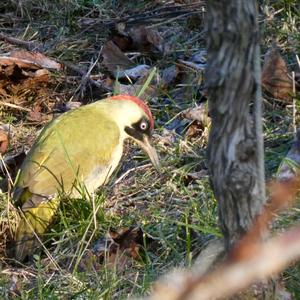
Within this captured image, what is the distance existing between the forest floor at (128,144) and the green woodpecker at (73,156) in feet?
0.25

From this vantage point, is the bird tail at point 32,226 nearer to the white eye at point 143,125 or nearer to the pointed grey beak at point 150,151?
the pointed grey beak at point 150,151

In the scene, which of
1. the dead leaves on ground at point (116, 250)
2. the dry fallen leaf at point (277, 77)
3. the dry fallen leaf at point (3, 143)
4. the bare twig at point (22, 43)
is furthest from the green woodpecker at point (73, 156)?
the bare twig at point (22, 43)

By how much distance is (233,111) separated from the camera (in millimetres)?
1537

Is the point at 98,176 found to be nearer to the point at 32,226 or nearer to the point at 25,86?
the point at 32,226

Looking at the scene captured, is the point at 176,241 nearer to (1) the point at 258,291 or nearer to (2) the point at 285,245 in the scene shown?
(1) the point at 258,291

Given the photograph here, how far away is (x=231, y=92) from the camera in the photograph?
59.6 inches

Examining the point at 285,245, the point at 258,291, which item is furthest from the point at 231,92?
the point at 285,245

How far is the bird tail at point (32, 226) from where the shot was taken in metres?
3.47

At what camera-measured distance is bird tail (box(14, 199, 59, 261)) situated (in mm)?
3467

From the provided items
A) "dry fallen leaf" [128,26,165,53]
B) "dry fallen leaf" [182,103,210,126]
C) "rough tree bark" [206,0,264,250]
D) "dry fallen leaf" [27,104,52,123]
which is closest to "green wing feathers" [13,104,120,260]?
"dry fallen leaf" [182,103,210,126]

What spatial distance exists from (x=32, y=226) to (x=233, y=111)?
7.18 feet

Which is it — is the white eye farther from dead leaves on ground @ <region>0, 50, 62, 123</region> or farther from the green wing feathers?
dead leaves on ground @ <region>0, 50, 62, 123</region>

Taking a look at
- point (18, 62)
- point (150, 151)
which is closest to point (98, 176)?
point (150, 151)

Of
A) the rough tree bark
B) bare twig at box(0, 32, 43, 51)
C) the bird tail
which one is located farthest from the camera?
bare twig at box(0, 32, 43, 51)
